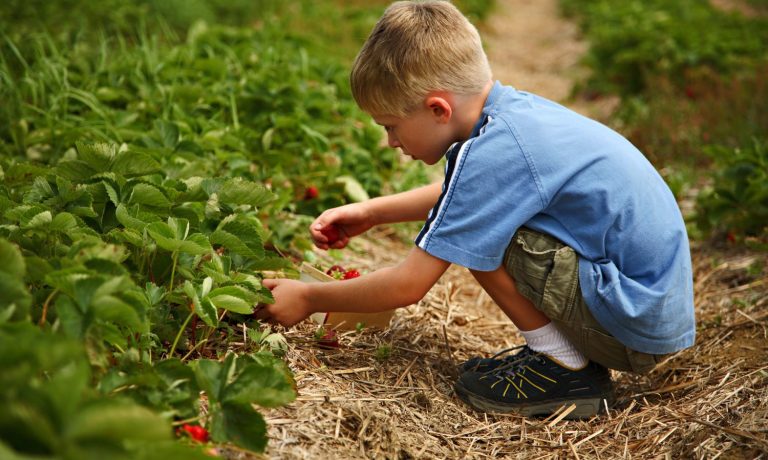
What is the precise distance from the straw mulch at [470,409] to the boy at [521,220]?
13cm

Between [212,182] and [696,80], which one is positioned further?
[696,80]

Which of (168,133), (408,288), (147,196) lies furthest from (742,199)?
(147,196)

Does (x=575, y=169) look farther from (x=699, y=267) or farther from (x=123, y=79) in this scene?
(x=123, y=79)

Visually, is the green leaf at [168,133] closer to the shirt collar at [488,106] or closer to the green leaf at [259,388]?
the shirt collar at [488,106]

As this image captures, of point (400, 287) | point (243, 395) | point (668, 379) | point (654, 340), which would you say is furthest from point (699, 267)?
point (243, 395)

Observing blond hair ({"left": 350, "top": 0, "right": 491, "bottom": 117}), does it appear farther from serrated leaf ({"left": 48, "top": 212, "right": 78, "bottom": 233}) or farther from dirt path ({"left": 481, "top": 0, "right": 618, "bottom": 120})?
dirt path ({"left": 481, "top": 0, "right": 618, "bottom": 120})

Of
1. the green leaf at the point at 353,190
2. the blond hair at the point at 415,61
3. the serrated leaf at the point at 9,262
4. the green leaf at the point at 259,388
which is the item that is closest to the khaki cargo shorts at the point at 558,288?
the blond hair at the point at 415,61

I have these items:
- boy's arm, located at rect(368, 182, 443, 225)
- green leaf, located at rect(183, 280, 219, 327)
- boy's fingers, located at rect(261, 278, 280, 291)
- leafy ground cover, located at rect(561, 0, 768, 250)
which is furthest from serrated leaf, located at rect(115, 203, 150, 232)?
leafy ground cover, located at rect(561, 0, 768, 250)

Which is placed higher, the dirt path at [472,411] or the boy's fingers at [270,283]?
the boy's fingers at [270,283]

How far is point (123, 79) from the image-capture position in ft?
12.2

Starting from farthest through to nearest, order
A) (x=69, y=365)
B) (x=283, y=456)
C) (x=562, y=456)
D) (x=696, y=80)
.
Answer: (x=696, y=80) → (x=562, y=456) → (x=283, y=456) → (x=69, y=365)

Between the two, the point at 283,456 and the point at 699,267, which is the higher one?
the point at 283,456

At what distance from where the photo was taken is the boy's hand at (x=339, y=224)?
2.44 meters

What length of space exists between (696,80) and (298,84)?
3973mm
